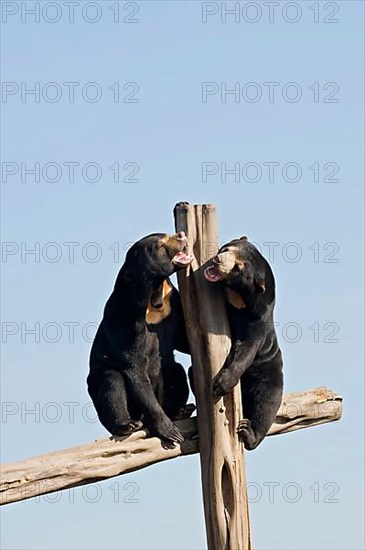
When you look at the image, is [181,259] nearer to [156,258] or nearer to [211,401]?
[156,258]

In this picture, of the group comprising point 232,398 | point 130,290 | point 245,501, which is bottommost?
point 245,501

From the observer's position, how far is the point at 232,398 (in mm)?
8219

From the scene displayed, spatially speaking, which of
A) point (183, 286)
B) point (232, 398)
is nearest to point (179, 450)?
point (232, 398)

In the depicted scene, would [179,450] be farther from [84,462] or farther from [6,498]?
[6,498]

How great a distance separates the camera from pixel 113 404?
8320 mm

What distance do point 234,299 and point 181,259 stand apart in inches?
19.4

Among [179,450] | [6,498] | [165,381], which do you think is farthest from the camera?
[165,381]

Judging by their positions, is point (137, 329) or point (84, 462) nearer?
point (84, 462)

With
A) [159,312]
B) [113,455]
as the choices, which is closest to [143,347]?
[159,312]

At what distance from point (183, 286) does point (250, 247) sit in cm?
53

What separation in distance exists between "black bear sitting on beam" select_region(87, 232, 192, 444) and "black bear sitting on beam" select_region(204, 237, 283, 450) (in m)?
0.31

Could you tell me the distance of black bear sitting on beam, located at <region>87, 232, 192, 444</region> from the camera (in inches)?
322

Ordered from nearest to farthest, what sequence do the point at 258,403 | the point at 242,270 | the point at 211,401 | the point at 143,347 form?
the point at 211,401 < the point at 242,270 < the point at 143,347 < the point at 258,403

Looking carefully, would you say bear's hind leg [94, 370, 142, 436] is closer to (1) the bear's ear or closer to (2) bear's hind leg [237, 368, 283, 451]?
(2) bear's hind leg [237, 368, 283, 451]
